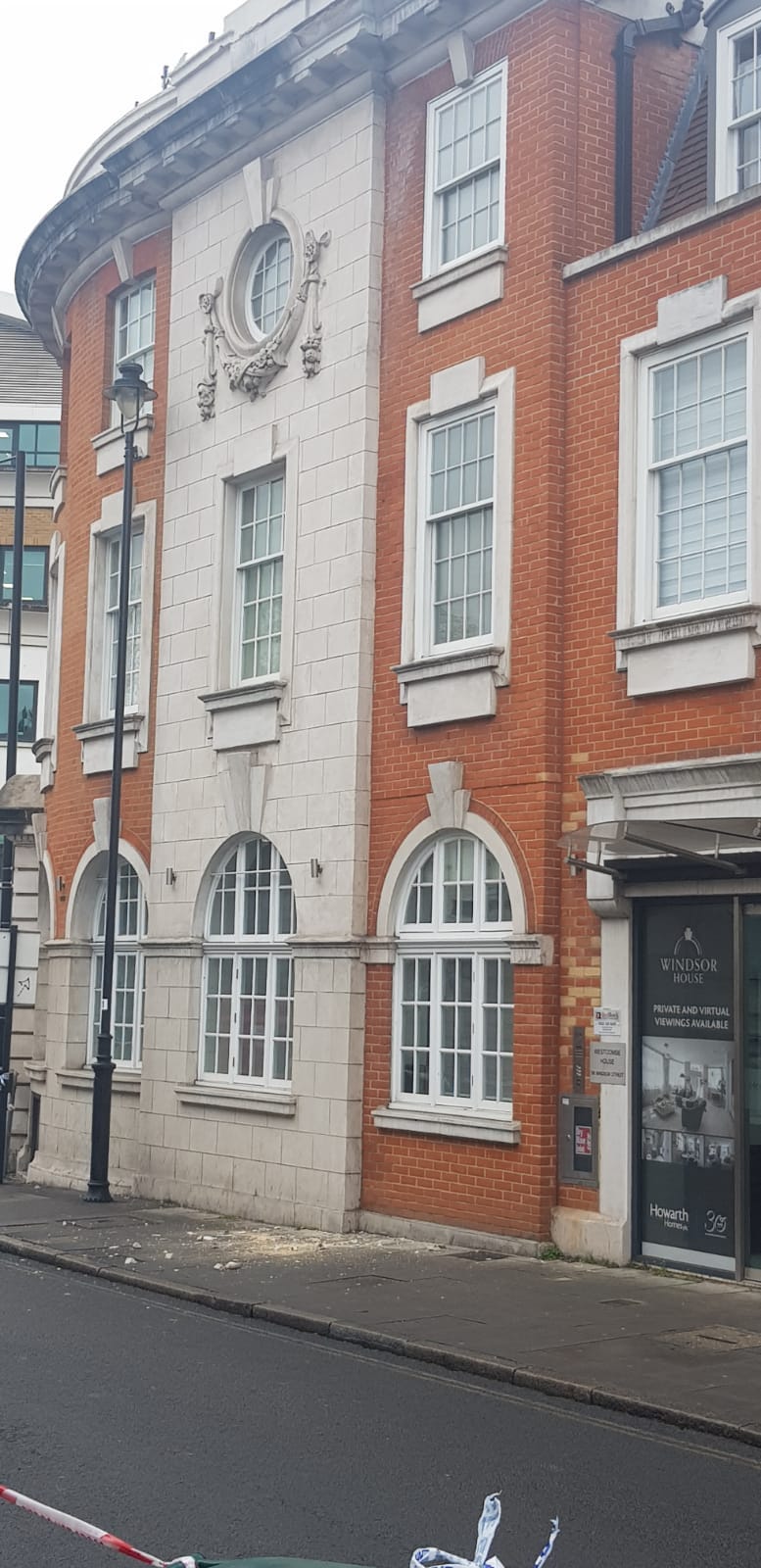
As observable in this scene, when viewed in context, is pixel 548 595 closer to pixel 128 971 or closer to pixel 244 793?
pixel 244 793

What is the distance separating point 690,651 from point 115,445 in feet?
32.9

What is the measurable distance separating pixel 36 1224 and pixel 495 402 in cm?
871

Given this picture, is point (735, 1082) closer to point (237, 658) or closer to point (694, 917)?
point (694, 917)

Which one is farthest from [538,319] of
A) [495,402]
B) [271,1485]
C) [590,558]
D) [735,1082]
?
[271,1485]

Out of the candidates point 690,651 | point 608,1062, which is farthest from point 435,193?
point 608,1062

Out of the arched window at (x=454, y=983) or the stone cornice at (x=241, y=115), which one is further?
the stone cornice at (x=241, y=115)

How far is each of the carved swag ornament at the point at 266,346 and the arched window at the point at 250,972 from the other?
4.77 m

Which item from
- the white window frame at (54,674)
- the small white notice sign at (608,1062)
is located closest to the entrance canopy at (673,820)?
the small white notice sign at (608,1062)

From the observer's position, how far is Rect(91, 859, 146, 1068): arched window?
20359 mm

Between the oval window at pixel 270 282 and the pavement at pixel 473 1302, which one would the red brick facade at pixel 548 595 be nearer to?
the pavement at pixel 473 1302

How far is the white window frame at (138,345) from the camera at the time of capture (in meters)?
20.6

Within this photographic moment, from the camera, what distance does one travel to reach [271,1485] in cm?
715

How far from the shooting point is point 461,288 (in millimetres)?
15844

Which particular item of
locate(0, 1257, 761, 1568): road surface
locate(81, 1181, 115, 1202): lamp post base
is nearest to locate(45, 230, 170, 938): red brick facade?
locate(81, 1181, 115, 1202): lamp post base
